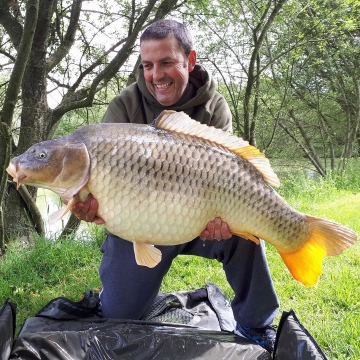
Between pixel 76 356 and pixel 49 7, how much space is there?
8.89ft

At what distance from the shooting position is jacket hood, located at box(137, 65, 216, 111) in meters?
1.69

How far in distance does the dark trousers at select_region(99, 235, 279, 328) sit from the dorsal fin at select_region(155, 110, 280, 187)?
36 centimetres

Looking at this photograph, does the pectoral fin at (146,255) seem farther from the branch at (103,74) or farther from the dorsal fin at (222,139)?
the branch at (103,74)

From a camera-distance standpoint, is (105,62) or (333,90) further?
(333,90)

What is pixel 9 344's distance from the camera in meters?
1.28

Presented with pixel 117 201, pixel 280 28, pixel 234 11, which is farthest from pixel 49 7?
pixel 280 28

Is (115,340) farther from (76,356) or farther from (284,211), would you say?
(284,211)

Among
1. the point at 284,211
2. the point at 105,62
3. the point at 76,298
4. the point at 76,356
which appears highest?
the point at 105,62

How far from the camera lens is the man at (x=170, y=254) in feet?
5.13

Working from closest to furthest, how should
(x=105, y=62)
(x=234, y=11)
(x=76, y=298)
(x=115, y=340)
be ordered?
1. (x=115, y=340)
2. (x=76, y=298)
3. (x=105, y=62)
4. (x=234, y=11)

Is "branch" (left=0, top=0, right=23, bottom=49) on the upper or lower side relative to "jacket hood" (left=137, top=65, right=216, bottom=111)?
upper

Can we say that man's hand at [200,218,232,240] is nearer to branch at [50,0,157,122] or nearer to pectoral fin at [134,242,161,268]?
pectoral fin at [134,242,161,268]

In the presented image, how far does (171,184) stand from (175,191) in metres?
0.02

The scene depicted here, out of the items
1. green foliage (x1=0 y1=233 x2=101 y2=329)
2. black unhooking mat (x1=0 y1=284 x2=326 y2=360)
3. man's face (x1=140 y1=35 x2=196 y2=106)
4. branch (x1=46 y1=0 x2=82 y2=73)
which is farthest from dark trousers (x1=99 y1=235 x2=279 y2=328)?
branch (x1=46 y1=0 x2=82 y2=73)
